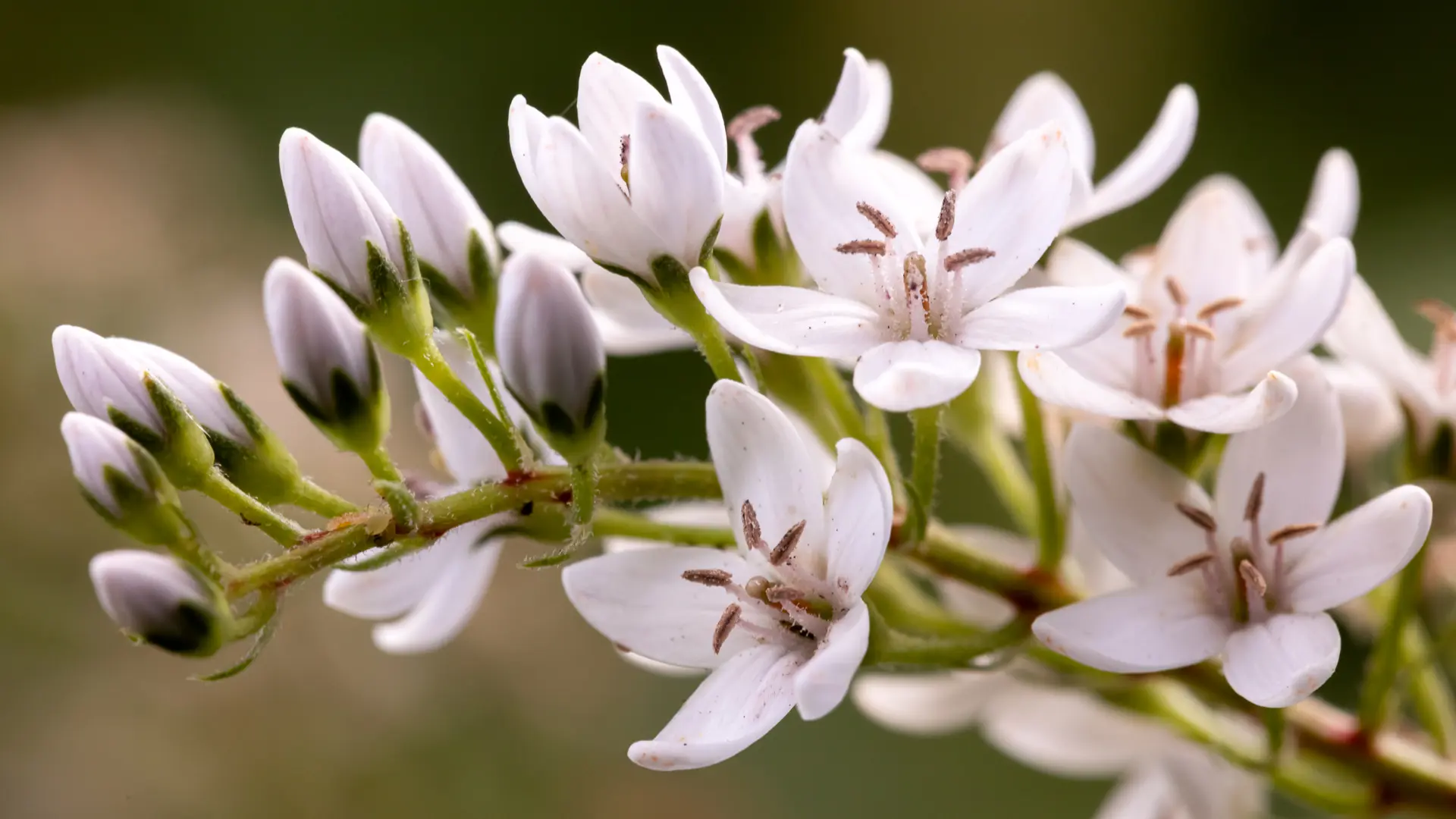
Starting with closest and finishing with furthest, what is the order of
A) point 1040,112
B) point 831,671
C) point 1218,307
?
point 831,671, point 1218,307, point 1040,112

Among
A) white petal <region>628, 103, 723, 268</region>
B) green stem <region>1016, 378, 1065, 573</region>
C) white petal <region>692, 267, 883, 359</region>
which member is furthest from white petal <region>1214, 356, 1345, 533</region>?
white petal <region>628, 103, 723, 268</region>

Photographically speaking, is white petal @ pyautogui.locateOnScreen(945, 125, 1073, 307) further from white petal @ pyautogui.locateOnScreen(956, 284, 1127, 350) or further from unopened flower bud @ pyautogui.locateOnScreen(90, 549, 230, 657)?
unopened flower bud @ pyautogui.locateOnScreen(90, 549, 230, 657)

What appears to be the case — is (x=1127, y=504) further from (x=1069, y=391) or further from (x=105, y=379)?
(x=105, y=379)

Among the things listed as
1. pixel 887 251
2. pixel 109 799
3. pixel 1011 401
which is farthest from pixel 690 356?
pixel 887 251

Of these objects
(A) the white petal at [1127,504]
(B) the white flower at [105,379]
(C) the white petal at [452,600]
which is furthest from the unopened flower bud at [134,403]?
(A) the white petal at [1127,504]

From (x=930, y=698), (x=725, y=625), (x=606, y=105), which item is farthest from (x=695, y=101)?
(x=930, y=698)

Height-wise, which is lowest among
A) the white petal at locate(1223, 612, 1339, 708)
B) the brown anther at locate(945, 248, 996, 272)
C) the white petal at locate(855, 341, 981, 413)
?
the white petal at locate(1223, 612, 1339, 708)
